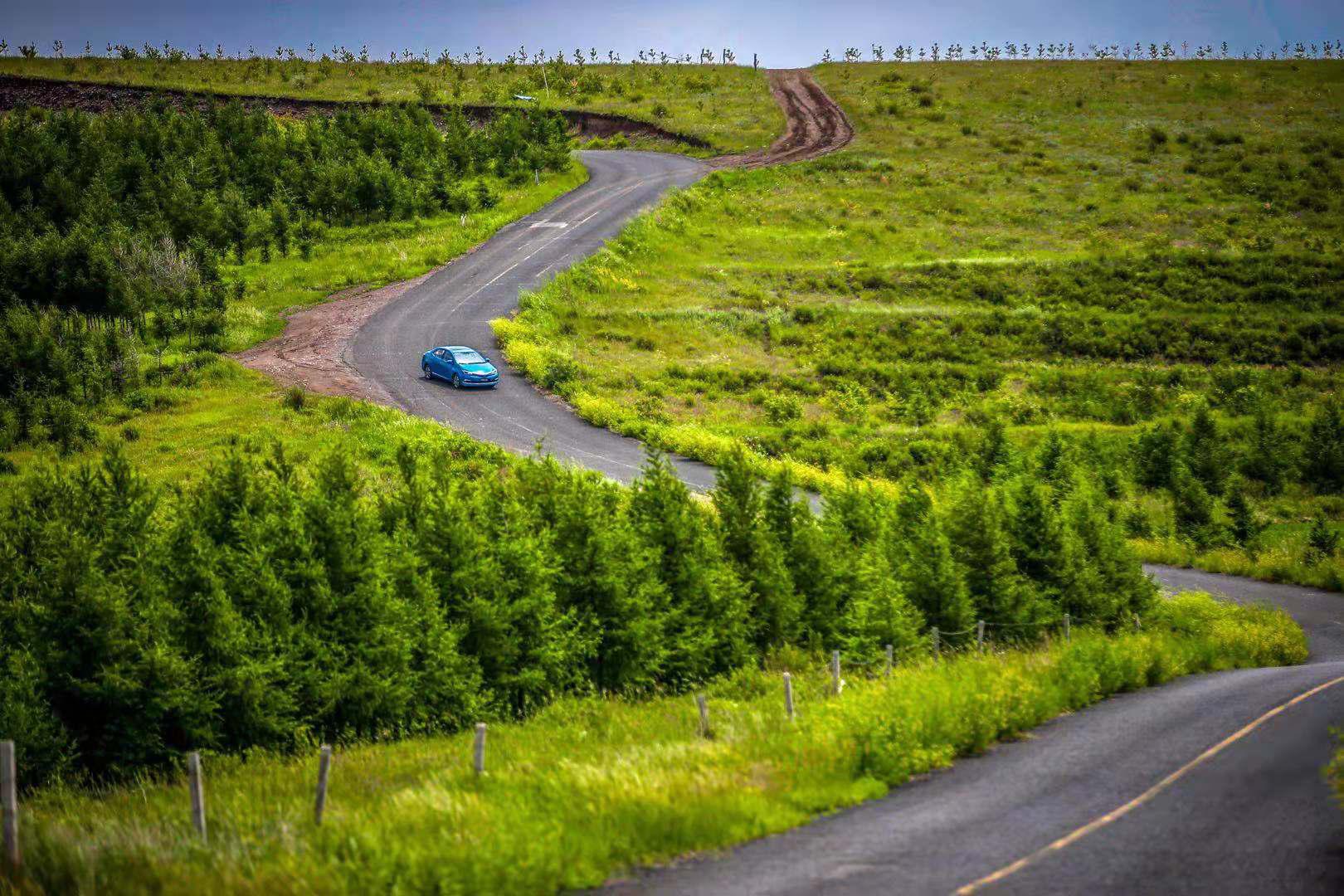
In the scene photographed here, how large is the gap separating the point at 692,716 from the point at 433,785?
18.5ft

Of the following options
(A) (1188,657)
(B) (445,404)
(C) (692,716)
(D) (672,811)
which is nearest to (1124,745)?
(C) (692,716)

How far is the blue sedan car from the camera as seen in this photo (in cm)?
4738

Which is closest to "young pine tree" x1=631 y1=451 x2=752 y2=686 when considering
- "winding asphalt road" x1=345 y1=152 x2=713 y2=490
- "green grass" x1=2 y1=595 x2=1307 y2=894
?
"green grass" x1=2 y1=595 x2=1307 y2=894

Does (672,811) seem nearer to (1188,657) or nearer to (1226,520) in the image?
(1188,657)

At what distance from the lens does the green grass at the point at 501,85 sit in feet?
345

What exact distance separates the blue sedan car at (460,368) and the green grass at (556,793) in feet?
93.3

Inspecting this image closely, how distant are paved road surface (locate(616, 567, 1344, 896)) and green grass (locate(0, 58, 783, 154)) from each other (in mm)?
83409

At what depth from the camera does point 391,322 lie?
182 feet

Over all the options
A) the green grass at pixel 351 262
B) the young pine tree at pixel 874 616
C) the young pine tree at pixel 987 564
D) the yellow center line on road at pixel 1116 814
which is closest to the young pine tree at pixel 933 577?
the young pine tree at pixel 987 564

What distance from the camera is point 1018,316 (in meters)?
66.2

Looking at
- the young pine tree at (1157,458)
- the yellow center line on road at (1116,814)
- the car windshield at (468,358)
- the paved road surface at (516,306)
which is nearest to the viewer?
the yellow center line on road at (1116,814)

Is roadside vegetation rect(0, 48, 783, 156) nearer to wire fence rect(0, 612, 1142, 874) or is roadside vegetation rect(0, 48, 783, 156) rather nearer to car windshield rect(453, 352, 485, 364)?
car windshield rect(453, 352, 485, 364)

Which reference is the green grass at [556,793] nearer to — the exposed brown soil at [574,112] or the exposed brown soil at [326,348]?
the exposed brown soil at [326,348]

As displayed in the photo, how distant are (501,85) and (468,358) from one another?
256ft
